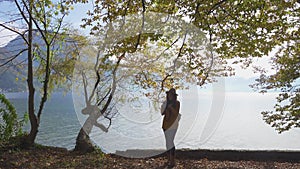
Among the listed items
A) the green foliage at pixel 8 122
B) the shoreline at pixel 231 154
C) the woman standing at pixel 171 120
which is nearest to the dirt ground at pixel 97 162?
the shoreline at pixel 231 154

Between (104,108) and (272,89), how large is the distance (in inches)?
204

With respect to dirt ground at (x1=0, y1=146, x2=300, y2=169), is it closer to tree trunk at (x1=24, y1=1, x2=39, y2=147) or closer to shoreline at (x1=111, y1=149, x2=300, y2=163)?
shoreline at (x1=111, y1=149, x2=300, y2=163)

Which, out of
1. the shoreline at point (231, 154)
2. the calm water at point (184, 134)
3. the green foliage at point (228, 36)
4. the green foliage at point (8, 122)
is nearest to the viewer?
the green foliage at point (228, 36)

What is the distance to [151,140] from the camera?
15.3 metres

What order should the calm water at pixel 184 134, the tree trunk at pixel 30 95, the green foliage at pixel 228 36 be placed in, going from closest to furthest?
1. the green foliage at pixel 228 36
2. the tree trunk at pixel 30 95
3. the calm water at pixel 184 134

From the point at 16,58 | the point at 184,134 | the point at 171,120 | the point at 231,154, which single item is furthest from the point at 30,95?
the point at 184,134

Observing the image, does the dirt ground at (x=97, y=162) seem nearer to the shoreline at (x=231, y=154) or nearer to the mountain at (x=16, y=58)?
the shoreline at (x=231, y=154)

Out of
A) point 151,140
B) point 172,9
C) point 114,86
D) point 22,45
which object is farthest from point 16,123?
point 151,140

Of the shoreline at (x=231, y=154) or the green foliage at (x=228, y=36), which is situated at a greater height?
the green foliage at (x=228, y=36)

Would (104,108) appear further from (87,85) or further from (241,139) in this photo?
(241,139)

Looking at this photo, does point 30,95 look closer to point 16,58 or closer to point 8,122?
point 8,122

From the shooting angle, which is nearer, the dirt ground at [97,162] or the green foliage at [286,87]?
the dirt ground at [97,162]

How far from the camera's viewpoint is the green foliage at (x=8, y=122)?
6.69 meters

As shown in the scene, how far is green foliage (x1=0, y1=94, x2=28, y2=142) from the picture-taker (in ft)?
22.0
